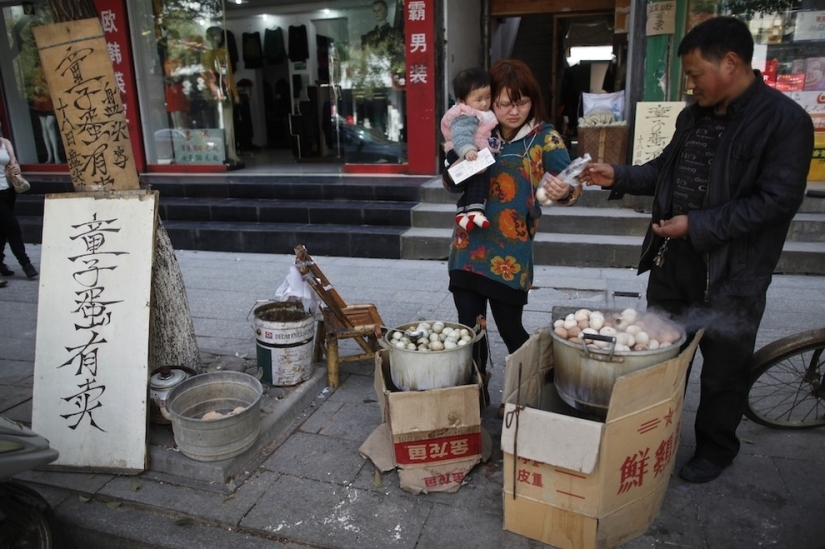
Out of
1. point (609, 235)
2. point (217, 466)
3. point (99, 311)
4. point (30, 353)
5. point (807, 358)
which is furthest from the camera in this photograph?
point (609, 235)

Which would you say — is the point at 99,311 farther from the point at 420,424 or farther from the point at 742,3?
the point at 742,3

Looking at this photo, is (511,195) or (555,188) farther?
(511,195)

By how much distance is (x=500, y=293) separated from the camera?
10.5 ft

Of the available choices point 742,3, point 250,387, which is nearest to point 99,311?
point 250,387

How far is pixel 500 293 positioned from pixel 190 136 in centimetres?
897

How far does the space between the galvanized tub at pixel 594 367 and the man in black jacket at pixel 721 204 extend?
0.32m

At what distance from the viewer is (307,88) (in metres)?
13.4

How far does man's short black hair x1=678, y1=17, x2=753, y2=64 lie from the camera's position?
2383 millimetres

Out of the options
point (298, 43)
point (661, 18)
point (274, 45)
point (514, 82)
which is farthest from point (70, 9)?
point (274, 45)

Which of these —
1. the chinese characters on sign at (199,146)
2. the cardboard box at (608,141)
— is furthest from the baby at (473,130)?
the chinese characters on sign at (199,146)

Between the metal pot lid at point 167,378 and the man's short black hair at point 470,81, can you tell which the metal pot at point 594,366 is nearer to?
the man's short black hair at point 470,81

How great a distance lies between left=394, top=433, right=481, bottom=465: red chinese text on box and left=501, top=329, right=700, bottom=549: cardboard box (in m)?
0.42

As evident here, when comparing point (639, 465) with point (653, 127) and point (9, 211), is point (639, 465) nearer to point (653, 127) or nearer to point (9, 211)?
point (653, 127)

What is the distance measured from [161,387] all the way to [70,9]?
2.26m
